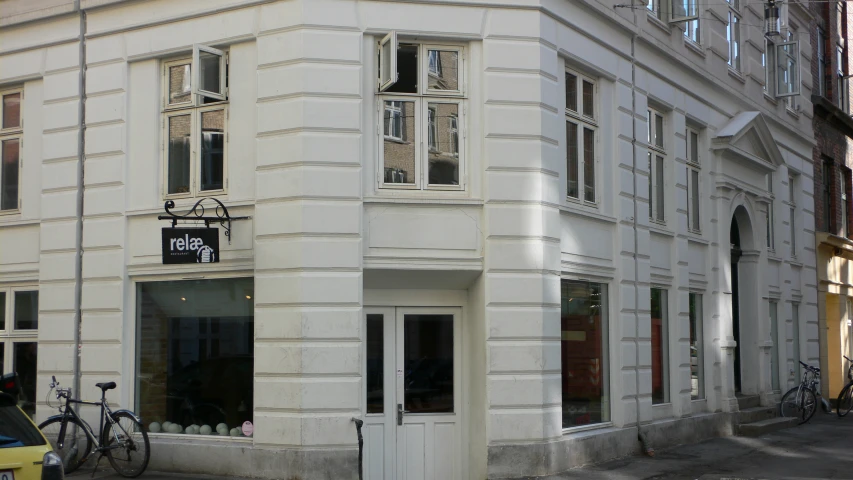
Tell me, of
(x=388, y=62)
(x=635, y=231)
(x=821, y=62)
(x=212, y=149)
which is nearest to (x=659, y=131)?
(x=635, y=231)

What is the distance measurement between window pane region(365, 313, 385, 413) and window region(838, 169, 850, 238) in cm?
1857

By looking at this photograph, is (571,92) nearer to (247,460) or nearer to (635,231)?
(635,231)

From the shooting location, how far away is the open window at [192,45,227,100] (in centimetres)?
1365

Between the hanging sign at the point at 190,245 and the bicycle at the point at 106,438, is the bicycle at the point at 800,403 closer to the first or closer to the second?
the hanging sign at the point at 190,245

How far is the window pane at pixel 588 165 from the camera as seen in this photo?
51.1 feet

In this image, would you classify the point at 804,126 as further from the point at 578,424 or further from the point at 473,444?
the point at 473,444

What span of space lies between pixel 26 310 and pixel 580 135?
8.76 metres

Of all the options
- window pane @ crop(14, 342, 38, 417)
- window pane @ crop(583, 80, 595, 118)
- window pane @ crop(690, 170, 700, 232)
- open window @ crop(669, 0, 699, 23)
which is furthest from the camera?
window pane @ crop(690, 170, 700, 232)

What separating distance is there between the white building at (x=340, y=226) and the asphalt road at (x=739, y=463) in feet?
→ 1.31

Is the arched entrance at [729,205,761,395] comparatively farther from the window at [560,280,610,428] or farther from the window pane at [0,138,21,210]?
the window pane at [0,138,21,210]

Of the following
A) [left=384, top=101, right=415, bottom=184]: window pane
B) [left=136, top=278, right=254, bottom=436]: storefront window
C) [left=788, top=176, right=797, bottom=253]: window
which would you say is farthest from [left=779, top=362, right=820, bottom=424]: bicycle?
[left=136, top=278, right=254, bottom=436]: storefront window

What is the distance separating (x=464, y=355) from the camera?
14.1m

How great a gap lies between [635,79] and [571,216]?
3.26m

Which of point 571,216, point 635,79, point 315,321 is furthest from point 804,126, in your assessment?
point 315,321
